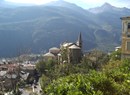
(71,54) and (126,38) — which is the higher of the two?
(126,38)

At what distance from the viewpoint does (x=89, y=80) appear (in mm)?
15898

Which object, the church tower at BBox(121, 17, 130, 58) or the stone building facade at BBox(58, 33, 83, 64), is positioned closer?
the church tower at BBox(121, 17, 130, 58)

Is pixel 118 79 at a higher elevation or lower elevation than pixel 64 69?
higher

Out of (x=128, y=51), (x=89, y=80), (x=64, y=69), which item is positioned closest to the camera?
(x=89, y=80)

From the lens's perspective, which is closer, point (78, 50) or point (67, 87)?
point (67, 87)

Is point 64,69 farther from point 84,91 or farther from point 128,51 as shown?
point 84,91

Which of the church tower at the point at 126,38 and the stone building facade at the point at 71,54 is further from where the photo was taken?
the stone building facade at the point at 71,54

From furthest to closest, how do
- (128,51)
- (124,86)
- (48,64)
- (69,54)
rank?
(48,64) < (69,54) < (128,51) < (124,86)

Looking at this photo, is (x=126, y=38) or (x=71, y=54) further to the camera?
(x=71, y=54)

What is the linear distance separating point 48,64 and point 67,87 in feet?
224

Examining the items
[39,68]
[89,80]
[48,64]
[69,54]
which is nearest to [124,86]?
[89,80]

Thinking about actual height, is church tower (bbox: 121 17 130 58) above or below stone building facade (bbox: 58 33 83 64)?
above

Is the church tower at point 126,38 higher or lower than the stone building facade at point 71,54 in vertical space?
higher

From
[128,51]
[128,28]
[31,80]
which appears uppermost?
[128,28]
